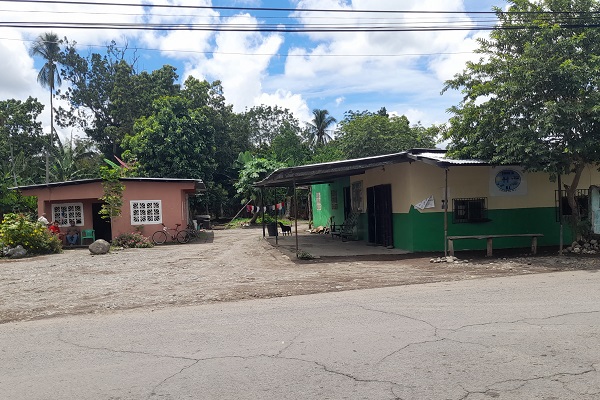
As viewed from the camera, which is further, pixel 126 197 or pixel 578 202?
pixel 126 197

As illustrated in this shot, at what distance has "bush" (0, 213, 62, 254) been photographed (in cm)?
1828

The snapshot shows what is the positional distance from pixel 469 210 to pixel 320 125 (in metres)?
44.3

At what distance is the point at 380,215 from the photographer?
17797mm

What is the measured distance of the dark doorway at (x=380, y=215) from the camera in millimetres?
16625

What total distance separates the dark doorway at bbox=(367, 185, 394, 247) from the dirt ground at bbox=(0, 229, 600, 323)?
2517mm

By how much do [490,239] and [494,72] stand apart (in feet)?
15.5

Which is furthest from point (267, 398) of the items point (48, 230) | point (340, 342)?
point (48, 230)

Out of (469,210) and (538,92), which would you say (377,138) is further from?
(538,92)

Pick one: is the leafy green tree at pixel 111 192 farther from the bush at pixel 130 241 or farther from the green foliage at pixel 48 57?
the green foliage at pixel 48 57

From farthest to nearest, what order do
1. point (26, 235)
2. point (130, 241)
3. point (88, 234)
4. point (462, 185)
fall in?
1. point (88, 234)
2. point (130, 241)
3. point (26, 235)
4. point (462, 185)

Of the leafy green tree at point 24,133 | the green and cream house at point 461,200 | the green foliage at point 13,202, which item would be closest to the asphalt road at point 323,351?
the green and cream house at point 461,200

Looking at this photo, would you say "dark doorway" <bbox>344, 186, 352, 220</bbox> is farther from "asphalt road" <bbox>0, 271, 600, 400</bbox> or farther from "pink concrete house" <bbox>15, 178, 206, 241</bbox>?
"asphalt road" <bbox>0, 271, 600, 400</bbox>

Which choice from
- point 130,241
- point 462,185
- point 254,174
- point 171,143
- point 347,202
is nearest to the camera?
point 462,185

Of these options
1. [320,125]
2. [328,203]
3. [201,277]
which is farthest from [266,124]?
[201,277]
